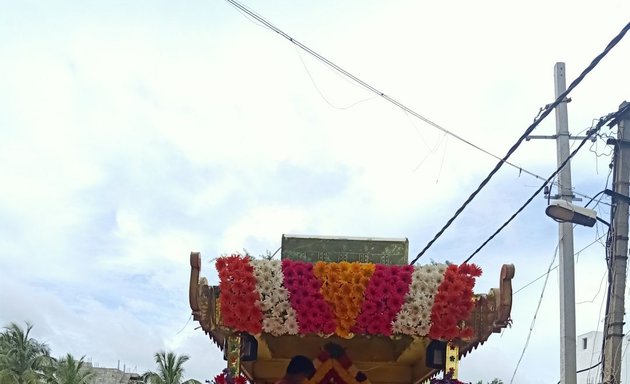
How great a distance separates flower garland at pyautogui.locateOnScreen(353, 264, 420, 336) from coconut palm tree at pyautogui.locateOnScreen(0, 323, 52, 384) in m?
30.2

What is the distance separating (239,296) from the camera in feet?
25.2

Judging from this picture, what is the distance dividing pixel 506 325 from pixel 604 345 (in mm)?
5778

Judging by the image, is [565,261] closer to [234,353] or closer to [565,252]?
[565,252]

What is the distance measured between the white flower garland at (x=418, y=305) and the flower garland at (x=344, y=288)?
1.37 feet

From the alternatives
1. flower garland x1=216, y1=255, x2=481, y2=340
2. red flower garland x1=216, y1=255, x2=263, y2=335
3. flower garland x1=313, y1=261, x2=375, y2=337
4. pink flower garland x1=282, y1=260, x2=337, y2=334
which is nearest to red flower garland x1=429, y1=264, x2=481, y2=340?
flower garland x1=216, y1=255, x2=481, y2=340

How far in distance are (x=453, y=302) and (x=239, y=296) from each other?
81.2 inches

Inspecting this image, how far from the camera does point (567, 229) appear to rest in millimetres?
13195

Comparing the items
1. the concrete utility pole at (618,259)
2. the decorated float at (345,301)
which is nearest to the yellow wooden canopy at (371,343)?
the decorated float at (345,301)

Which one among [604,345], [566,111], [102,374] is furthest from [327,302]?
[102,374]

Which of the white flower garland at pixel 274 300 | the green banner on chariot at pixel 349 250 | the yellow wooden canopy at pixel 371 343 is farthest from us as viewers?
the green banner on chariot at pixel 349 250

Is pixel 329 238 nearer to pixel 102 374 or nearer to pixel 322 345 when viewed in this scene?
pixel 322 345

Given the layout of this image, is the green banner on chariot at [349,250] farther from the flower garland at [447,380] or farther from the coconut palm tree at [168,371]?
the coconut palm tree at [168,371]

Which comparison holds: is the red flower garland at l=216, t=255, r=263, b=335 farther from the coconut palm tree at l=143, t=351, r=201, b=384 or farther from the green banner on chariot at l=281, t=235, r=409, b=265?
the coconut palm tree at l=143, t=351, r=201, b=384

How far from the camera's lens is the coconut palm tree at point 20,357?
115ft
